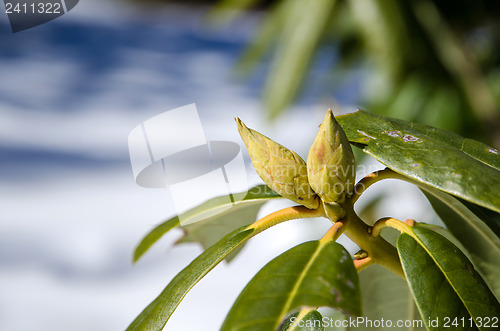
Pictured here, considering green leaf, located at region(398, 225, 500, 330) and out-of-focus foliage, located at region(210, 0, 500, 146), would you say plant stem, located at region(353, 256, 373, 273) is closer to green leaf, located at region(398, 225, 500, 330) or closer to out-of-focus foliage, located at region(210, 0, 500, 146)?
green leaf, located at region(398, 225, 500, 330)

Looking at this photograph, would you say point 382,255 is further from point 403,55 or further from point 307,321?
point 403,55

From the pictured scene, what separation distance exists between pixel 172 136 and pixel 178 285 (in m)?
0.48

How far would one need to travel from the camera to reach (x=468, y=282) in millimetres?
357

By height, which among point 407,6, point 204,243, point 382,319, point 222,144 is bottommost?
point 382,319

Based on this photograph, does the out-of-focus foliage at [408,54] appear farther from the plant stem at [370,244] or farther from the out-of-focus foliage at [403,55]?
the plant stem at [370,244]

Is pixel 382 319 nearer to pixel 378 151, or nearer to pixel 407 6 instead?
pixel 378 151

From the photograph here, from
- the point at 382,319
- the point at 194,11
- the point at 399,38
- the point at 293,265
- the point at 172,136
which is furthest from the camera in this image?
the point at 194,11

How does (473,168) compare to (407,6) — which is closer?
(473,168)

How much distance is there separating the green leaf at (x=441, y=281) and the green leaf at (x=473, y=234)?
0.37ft

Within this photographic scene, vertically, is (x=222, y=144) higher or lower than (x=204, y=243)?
higher

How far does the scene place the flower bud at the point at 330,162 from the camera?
0.34 metres

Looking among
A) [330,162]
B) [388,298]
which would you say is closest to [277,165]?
[330,162]

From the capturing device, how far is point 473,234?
1.58 ft

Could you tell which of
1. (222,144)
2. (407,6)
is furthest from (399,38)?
(222,144)
